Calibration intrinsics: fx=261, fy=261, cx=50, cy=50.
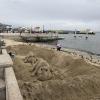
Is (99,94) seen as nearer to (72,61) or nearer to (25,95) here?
(25,95)

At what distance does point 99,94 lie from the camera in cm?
1206

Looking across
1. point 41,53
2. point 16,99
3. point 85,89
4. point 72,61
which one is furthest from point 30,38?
point 16,99

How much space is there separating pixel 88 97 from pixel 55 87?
61.3 inches

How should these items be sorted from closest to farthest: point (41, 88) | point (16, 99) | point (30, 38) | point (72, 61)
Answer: point (16, 99)
point (41, 88)
point (72, 61)
point (30, 38)

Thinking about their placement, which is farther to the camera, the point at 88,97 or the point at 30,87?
the point at 88,97

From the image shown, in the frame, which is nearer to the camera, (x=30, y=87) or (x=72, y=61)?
(x=30, y=87)

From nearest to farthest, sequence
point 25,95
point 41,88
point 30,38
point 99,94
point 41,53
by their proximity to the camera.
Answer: point 25,95
point 41,88
point 99,94
point 41,53
point 30,38

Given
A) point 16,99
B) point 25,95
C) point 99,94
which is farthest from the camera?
point 99,94

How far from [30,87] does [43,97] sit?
683 mm

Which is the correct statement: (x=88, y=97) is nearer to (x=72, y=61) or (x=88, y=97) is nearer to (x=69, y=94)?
(x=69, y=94)

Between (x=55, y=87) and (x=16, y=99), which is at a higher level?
(x=16, y=99)

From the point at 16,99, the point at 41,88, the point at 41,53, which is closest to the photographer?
the point at 16,99

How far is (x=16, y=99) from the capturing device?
5.94 m

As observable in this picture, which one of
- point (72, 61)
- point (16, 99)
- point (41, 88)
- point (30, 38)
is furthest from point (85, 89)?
point (30, 38)
